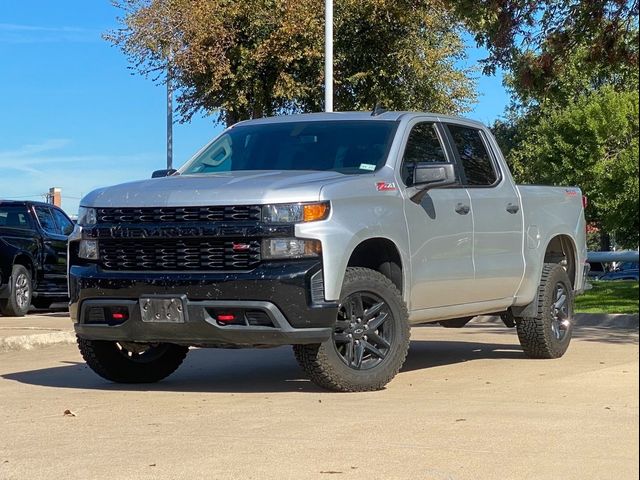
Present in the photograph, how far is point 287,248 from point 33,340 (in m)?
5.88

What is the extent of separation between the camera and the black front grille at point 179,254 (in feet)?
23.2

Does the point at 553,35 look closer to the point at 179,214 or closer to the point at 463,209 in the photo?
the point at 463,209

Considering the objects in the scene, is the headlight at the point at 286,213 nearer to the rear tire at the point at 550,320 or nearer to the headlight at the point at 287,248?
the headlight at the point at 287,248

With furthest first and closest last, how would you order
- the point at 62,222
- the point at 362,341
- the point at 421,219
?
the point at 62,222
the point at 421,219
the point at 362,341

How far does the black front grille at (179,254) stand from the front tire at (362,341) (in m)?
0.72

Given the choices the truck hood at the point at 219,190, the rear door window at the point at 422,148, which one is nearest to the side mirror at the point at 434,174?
the rear door window at the point at 422,148

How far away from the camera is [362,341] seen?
7.44 metres

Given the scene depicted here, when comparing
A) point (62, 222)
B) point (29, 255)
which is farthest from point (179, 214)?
point (62, 222)

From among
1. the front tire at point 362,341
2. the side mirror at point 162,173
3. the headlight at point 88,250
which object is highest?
the side mirror at point 162,173

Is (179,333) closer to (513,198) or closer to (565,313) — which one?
(513,198)

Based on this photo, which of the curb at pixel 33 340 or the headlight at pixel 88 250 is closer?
the headlight at pixel 88 250

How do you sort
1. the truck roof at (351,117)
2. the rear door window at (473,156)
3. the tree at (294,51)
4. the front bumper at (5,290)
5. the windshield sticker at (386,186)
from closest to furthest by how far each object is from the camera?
the windshield sticker at (386,186) → the truck roof at (351,117) → the rear door window at (473,156) → the front bumper at (5,290) → the tree at (294,51)

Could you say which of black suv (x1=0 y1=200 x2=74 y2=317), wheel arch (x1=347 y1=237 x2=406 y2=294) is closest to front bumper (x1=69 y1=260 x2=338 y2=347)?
wheel arch (x1=347 y1=237 x2=406 y2=294)

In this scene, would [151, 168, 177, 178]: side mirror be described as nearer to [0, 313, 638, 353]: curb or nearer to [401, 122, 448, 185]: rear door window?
[401, 122, 448, 185]: rear door window
